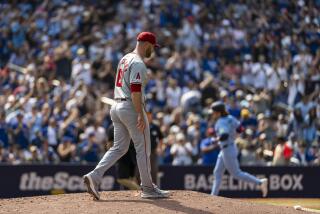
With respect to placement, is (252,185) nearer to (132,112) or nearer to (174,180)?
(174,180)

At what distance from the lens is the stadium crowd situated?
845 inches

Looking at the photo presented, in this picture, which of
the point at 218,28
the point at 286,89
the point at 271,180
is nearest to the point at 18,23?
the point at 218,28

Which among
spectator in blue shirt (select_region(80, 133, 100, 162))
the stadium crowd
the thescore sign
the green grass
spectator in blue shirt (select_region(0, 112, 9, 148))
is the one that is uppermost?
the stadium crowd

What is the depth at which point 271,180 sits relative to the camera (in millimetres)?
20500

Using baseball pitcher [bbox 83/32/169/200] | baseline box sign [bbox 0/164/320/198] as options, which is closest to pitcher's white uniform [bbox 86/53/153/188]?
baseball pitcher [bbox 83/32/169/200]

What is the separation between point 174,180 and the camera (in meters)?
20.1

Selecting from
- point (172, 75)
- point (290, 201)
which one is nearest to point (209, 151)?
point (290, 201)

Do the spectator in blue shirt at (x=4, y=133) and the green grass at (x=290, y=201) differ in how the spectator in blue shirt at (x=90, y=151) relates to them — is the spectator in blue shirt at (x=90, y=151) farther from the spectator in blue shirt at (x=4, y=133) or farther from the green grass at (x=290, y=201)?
the green grass at (x=290, y=201)

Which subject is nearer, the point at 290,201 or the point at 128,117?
the point at 128,117

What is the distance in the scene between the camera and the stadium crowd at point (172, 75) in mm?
21453

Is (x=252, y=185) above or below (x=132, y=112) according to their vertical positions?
below

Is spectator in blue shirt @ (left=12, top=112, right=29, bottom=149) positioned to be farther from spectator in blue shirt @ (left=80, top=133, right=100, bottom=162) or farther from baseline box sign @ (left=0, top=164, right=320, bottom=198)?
baseline box sign @ (left=0, top=164, right=320, bottom=198)

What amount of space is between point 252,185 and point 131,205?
9.72 meters

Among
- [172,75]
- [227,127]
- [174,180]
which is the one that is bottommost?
[174,180]
